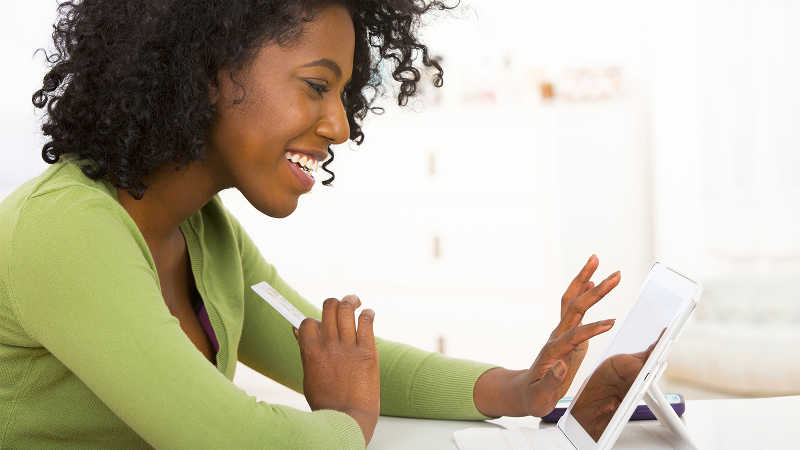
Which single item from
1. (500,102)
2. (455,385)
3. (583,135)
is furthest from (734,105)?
(455,385)

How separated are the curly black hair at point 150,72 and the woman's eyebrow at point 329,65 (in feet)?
0.12

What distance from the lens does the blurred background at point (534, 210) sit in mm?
3023

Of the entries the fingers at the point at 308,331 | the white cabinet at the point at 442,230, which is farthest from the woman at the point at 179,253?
the white cabinet at the point at 442,230

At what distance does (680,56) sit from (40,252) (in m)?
2.86

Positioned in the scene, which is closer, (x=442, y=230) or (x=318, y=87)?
(x=318, y=87)

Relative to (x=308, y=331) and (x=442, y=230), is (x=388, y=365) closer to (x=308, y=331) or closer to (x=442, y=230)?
(x=308, y=331)

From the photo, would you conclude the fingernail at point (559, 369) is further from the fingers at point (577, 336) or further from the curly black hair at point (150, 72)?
the curly black hair at point (150, 72)

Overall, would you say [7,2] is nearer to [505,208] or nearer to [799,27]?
[505,208]

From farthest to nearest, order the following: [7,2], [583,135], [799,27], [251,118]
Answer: [583,135] < [799,27] < [7,2] < [251,118]

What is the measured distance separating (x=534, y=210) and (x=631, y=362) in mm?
2257

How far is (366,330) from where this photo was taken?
92 cm

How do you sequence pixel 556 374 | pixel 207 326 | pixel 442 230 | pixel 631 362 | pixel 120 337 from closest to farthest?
pixel 120 337
pixel 631 362
pixel 556 374
pixel 207 326
pixel 442 230

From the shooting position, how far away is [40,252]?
749 mm

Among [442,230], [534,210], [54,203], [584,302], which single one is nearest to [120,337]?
[54,203]
